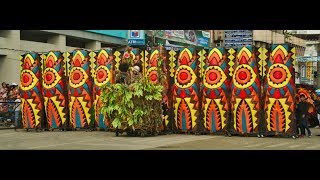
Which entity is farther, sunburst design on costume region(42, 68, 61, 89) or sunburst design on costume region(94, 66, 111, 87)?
sunburst design on costume region(42, 68, 61, 89)

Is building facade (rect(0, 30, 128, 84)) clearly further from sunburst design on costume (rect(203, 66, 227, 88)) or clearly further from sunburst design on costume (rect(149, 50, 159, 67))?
sunburst design on costume (rect(203, 66, 227, 88))

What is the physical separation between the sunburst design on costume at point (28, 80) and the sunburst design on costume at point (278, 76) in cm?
816

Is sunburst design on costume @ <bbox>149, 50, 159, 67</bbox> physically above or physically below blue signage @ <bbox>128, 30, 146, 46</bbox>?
below

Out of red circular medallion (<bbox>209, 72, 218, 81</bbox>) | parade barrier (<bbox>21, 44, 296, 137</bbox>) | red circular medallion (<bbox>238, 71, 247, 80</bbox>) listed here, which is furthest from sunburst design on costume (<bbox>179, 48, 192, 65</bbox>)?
red circular medallion (<bbox>238, 71, 247, 80</bbox>)

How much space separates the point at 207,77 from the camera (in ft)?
49.9

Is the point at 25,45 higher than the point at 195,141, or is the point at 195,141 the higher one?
the point at 25,45

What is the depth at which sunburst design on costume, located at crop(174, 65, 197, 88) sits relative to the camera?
607 inches

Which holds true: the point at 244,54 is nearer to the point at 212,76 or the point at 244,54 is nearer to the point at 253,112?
the point at 212,76

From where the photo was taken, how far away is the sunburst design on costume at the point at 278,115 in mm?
14328

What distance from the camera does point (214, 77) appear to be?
49.5ft

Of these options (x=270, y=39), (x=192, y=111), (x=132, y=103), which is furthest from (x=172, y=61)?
(x=270, y=39)
